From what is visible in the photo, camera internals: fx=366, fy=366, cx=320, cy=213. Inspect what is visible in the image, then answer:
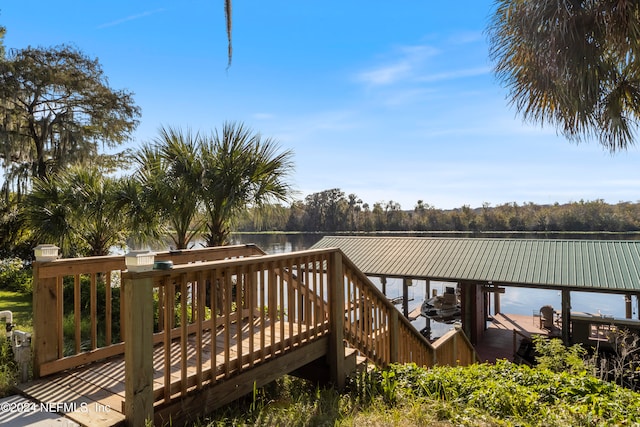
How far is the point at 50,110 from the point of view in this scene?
1270 cm

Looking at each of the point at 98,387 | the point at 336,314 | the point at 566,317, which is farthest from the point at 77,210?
the point at 566,317

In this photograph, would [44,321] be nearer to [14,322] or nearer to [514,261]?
[14,322]

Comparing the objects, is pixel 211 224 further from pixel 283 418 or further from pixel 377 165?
pixel 377 165

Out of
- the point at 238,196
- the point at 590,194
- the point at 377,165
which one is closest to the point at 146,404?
the point at 238,196

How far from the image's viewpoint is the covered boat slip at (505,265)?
941cm

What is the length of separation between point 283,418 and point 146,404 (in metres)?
1.01

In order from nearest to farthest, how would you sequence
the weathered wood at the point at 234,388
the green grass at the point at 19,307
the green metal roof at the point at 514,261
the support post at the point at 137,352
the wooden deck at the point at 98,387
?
the support post at the point at 137,352 < the wooden deck at the point at 98,387 < the weathered wood at the point at 234,388 < the green grass at the point at 19,307 < the green metal roof at the point at 514,261

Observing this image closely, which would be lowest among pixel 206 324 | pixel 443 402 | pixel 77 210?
pixel 443 402

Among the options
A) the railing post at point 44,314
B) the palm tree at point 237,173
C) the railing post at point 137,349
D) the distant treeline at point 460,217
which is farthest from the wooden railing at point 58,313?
the distant treeline at point 460,217

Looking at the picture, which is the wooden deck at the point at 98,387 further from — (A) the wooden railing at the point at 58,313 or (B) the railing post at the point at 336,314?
(B) the railing post at the point at 336,314

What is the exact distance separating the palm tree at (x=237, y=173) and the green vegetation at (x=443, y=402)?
3.84 meters

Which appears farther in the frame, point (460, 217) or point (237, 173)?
point (460, 217)

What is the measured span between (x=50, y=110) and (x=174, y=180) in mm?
9208

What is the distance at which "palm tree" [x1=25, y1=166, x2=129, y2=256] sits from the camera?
7.25 metres
